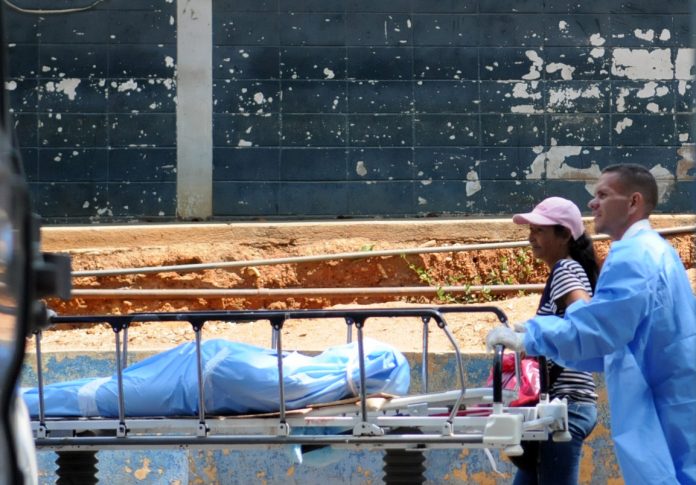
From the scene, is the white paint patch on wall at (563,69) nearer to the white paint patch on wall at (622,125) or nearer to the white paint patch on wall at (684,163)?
the white paint patch on wall at (622,125)

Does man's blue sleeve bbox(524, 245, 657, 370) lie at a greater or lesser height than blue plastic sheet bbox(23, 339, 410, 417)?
greater

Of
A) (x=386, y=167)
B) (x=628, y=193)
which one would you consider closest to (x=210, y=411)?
(x=628, y=193)

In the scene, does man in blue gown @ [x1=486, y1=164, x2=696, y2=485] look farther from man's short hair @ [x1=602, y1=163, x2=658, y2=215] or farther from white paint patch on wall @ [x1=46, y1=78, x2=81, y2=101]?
white paint patch on wall @ [x1=46, y1=78, x2=81, y2=101]

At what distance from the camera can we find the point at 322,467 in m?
7.20

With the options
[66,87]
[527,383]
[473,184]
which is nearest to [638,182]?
[527,383]

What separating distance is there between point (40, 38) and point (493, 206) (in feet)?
13.8

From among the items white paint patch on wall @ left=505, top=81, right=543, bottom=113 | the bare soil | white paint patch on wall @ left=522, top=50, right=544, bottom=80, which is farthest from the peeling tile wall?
white paint patch on wall @ left=522, top=50, right=544, bottom=80

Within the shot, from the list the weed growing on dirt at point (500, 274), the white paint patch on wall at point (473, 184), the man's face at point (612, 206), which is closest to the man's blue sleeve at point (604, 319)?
the man's face at point (612, 206)

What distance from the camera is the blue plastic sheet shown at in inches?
197

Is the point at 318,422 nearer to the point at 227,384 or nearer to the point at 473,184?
the point at 227,384

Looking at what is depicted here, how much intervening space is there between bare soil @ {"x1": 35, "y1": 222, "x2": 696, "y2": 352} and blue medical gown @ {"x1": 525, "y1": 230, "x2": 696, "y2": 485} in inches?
186

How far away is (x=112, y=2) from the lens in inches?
415

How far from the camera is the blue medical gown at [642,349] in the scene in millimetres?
4188

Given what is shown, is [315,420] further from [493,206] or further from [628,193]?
[493,206]
